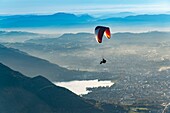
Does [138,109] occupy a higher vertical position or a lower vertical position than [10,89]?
lower

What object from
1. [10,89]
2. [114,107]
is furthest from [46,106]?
[114,107]

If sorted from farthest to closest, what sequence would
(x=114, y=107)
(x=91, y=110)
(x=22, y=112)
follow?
(x=114, y=107) < (x=91, y=110) < (x=22, y=112)

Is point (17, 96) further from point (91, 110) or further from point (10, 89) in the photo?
point (91, 110)

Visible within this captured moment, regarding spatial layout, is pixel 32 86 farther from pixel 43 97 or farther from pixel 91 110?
pixel 91 110

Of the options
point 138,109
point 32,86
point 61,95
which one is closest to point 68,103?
point 61,95

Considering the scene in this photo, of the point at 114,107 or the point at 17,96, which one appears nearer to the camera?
the point at 17,96

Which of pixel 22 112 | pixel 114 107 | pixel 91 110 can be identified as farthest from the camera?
pixel 114 107
